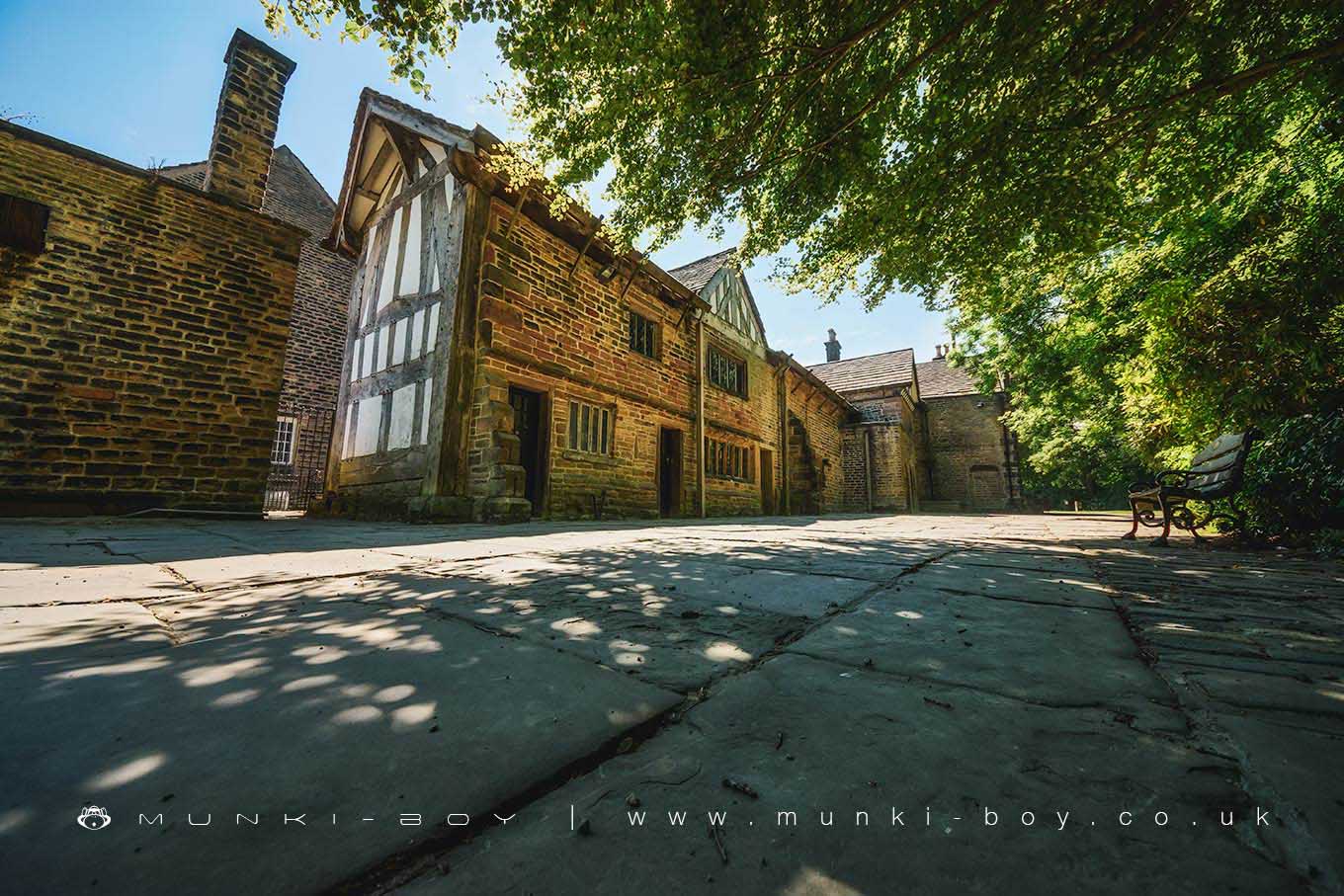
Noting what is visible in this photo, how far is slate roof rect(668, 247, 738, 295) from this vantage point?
12070 millimetres

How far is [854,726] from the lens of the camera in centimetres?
86

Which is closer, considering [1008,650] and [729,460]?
[1008,650]

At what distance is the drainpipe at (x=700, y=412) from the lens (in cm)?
1032

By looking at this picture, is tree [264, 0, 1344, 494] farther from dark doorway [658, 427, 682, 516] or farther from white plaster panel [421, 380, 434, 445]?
dark doorway [658, 427, 682, 516]

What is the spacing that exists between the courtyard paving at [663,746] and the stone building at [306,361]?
1144cm

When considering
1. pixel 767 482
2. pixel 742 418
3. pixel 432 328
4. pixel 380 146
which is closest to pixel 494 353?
pixel 432 328

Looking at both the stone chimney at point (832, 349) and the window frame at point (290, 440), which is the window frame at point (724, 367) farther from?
the stone chimney at point (832, 349)

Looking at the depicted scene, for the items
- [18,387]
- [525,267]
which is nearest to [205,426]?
[18,387]

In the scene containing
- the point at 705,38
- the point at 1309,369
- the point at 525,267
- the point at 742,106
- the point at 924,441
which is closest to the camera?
the point at 705,38

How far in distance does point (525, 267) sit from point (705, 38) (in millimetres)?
4740

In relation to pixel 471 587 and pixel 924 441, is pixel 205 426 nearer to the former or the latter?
pixel 471 587

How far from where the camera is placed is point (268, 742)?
0.76 meters

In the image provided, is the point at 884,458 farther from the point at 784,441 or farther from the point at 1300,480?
the point at 1300,480

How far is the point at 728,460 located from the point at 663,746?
11.1 meters
